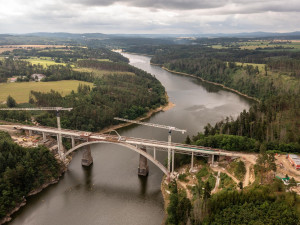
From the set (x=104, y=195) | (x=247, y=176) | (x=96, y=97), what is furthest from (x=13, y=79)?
(x=247, y=176)

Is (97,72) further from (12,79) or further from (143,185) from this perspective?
(143,185)

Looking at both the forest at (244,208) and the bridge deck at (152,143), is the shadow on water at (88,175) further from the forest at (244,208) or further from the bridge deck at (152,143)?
the forest at (244,208)

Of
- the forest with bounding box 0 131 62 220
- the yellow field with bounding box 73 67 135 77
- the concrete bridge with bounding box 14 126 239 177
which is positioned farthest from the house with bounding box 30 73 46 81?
the forest with bounding box 0 131 62 220

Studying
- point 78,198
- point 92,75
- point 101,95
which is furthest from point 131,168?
point 92,75

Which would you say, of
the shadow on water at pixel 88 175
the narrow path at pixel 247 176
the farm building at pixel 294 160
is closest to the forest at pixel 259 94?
the farm building at pixel 294 160

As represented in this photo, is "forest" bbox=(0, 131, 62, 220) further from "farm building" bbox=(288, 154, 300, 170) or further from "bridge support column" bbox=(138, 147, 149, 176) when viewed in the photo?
"farm building" bbox=(288, 154, 300, 170)

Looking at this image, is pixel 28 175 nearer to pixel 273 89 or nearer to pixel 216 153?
pixel 216 153

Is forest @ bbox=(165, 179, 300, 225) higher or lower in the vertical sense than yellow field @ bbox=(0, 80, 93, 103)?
lower
